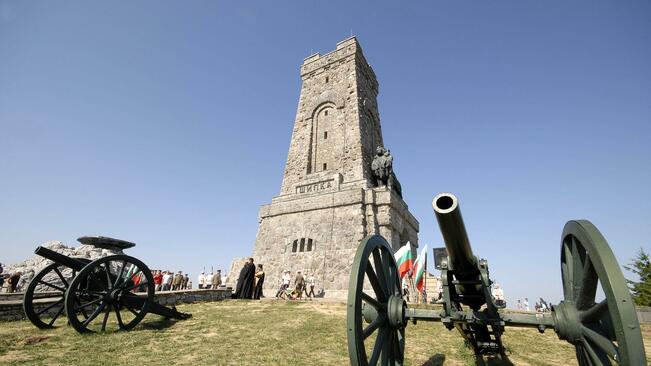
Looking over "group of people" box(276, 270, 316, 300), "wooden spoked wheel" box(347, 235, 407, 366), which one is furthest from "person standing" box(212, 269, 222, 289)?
"wooden spoked wheel" box(347, 235, 407, 366)

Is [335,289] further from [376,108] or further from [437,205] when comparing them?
Answer: [376,108]

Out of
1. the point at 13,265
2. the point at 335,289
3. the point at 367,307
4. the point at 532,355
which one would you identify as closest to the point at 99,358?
the point at 367,307

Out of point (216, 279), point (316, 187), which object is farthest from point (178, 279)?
point (316, 187)

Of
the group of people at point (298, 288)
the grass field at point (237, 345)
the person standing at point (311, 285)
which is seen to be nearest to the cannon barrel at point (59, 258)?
the grass field at point (237, 345)

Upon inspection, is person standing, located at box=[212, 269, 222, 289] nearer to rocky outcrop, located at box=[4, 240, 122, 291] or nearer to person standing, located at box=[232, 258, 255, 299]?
person standing, located at box=[232, 258, 255, 299]

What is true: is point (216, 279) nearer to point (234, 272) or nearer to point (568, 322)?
point (234, 272)

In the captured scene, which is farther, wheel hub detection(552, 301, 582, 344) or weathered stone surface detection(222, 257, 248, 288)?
weathered stone surface detection(222, 257, 248, 288)

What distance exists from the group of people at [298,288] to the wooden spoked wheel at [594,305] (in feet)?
33.5

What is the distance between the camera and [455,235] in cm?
312

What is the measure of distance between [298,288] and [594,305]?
10.7 meters

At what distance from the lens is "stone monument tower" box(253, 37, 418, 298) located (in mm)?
14055

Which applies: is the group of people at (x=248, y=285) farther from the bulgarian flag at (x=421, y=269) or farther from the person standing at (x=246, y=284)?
the bulgarian flag at (x=421, y=269)

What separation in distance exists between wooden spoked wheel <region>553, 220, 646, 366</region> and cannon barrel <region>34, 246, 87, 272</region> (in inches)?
320

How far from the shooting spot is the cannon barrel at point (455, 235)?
9.43ft
